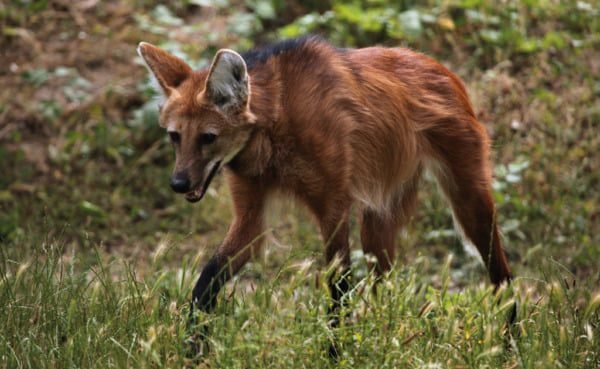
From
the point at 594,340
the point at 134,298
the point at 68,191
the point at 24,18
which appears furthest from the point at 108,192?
the point at 594,340

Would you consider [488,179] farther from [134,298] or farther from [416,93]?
[134,298]

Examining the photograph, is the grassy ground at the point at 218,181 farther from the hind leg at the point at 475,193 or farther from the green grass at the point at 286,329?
the hind leg at the point at 475,193

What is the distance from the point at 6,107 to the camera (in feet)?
24.6

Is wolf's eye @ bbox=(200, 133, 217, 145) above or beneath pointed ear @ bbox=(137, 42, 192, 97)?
beneath

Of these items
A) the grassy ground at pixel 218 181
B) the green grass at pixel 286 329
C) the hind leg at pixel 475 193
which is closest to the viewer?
the green grass at pixel 286 329

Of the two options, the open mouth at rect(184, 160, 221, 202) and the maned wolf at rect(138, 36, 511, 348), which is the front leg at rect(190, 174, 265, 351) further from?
the open mouth at rect(184, 160, 221, 202)

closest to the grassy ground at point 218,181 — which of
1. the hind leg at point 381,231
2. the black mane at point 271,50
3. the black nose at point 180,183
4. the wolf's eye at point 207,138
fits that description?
the hind leg at point 381,231

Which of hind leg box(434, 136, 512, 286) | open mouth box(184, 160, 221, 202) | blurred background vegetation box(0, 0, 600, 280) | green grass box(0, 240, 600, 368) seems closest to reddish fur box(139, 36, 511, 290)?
hind leg box(434, 136, 512, 286)

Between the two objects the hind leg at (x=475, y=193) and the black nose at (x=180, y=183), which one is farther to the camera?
the hind leg at (x=475, y=193)

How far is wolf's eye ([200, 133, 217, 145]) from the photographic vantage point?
157 inches

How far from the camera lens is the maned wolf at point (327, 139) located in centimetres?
400

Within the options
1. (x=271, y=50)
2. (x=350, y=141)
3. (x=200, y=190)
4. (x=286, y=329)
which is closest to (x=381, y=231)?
(x=350, y=141)

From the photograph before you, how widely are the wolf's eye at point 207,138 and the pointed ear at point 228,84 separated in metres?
0.12

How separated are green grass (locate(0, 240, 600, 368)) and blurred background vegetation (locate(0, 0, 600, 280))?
8.01 feet
